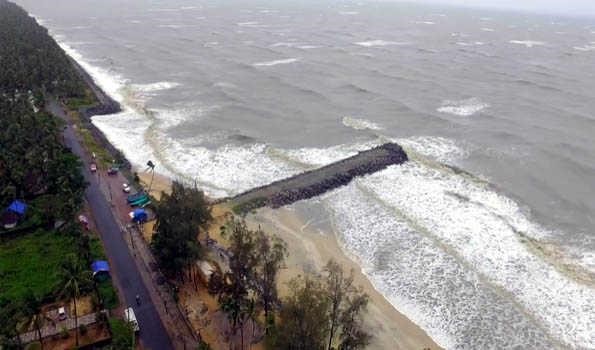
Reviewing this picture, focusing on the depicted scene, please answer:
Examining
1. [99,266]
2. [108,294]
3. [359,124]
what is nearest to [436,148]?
[359,124]

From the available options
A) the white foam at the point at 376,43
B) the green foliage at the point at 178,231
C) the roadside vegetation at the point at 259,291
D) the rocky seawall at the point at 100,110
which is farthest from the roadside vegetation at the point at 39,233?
the white foam at the point at 376,43

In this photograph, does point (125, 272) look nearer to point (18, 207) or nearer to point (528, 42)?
point (18, 207)

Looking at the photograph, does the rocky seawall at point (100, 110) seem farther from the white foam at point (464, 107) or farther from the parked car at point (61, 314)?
the white foam at point (464, 107)

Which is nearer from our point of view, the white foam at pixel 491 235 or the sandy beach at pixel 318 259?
the sandy beach at pixel 318 259

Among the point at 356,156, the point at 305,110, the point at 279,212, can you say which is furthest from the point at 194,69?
the point at 279,212

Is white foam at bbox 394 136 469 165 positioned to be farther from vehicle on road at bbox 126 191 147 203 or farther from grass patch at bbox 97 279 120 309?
grass patch at bbox 97 279 120 309
